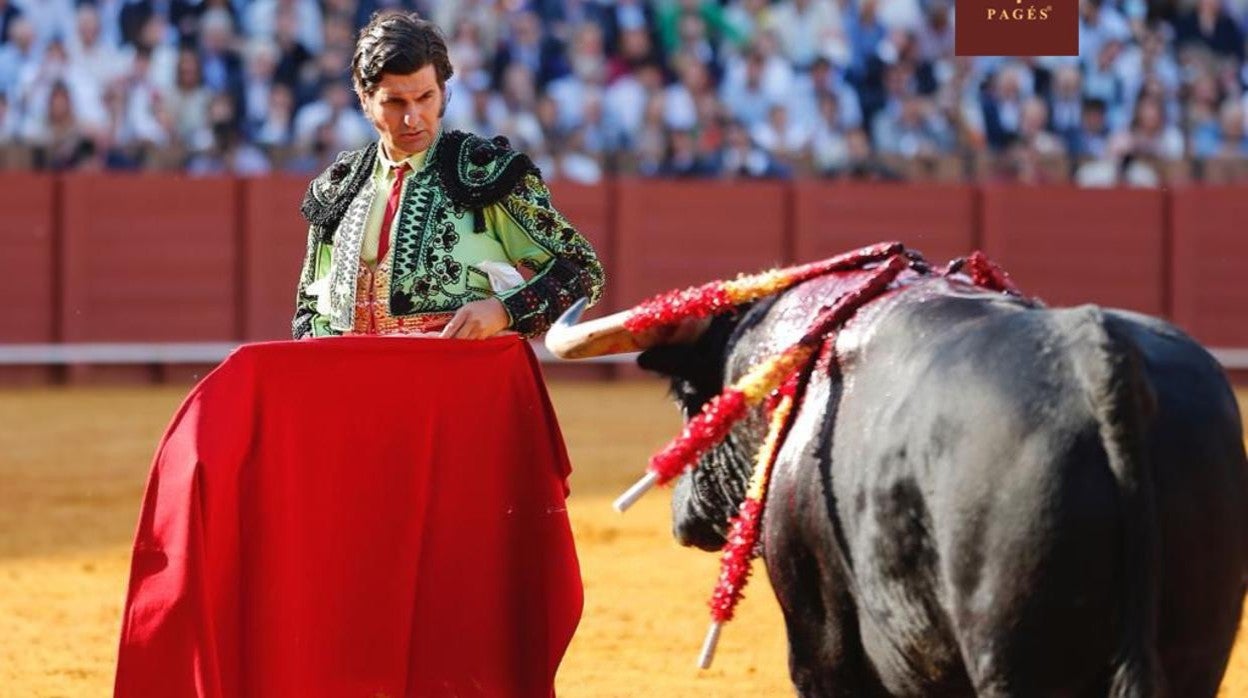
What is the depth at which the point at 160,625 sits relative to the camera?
8.87 feet

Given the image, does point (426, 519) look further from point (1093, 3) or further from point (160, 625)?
point (1093, 3)

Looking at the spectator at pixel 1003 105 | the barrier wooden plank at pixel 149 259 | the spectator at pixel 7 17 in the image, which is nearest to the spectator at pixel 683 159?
the spectator at pixel 1003 105

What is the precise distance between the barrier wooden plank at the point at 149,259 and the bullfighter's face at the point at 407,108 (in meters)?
7.68

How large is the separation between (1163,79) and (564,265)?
927 centimetres

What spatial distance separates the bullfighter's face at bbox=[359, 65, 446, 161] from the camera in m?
2.86

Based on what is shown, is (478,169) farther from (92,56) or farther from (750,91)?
(750,91)

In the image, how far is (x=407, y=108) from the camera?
2891 mm

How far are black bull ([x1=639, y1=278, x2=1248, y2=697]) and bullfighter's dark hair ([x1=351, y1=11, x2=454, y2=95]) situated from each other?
33.5 inches

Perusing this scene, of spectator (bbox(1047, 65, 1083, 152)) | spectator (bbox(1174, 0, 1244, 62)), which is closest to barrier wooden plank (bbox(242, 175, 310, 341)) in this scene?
spectator (bbox(1047, 65, 1083, 152))

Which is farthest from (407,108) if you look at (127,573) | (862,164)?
(862,164)

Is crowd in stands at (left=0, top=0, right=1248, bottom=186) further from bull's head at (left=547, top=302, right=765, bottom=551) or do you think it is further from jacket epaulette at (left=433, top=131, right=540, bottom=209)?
bull's head at (left=547, top=302, right=765, bottom=551)

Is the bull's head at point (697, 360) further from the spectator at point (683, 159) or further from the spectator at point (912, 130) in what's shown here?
the spectator at point (912, 130)

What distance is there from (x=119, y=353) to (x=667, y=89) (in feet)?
10.1

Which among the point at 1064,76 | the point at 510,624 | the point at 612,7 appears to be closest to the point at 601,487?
the point at 510,624
